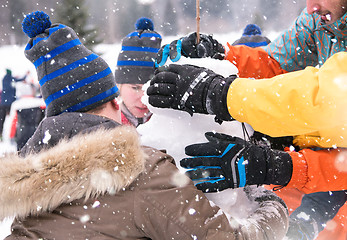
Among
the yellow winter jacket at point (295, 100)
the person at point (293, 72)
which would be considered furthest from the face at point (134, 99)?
the yellow winter jacket at point (295, 100)

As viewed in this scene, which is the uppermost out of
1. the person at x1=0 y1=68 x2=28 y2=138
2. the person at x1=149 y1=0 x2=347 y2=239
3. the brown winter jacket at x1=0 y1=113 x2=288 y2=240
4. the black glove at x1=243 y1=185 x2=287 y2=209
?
the person at x1=149 y1=0 x2=347 y2=239

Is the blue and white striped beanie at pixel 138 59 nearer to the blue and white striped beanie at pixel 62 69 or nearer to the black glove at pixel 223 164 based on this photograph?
the blue and white striped beanie at pixel 62 69

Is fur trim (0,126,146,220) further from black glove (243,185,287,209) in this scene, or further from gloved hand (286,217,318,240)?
gloved hand (286,217,318,240)

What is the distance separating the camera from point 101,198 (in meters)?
1.51

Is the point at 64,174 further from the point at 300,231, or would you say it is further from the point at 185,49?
the point at 300,231

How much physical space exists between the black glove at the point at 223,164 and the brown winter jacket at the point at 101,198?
0.08 meters

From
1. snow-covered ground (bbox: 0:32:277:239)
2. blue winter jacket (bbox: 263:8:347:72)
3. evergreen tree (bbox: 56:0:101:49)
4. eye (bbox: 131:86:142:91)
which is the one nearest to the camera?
snow-covered ground (bbox: 0:32:277:239)

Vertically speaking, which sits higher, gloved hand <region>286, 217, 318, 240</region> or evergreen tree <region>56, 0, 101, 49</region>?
gloved hand <region>286, 217, 318, 240</region>

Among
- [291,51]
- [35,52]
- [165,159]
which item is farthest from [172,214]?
[291,51]

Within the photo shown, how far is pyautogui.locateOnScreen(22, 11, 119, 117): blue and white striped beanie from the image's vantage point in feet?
6.53

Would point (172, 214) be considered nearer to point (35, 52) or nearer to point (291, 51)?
point (35, 52)

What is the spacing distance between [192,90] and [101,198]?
0.61m

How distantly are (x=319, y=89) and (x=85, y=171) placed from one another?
1041 mm

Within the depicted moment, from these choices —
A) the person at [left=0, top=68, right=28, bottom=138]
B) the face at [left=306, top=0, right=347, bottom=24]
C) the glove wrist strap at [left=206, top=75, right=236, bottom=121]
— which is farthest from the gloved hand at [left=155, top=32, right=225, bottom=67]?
the person at [left=0, top=68, right=28, bottom=138]
